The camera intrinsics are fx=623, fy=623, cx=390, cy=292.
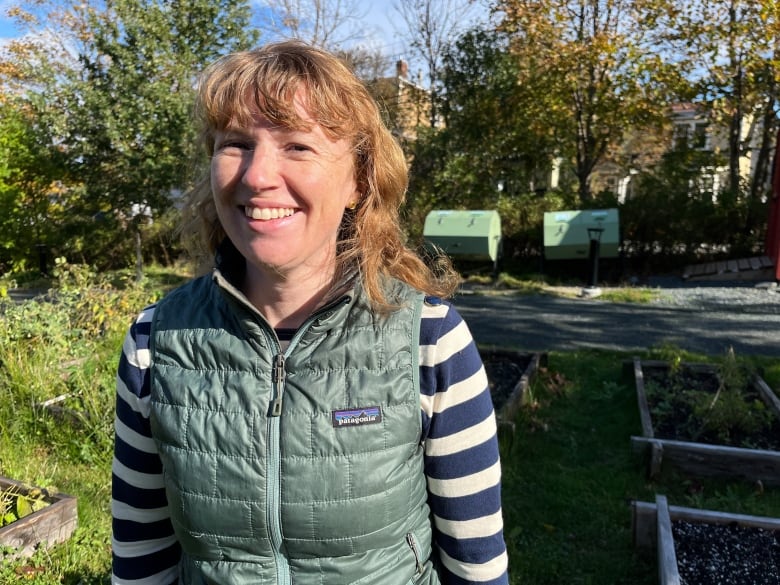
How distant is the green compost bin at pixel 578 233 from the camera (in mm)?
11891

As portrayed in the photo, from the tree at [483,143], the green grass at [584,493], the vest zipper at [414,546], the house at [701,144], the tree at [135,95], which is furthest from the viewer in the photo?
the tree at [483,143]

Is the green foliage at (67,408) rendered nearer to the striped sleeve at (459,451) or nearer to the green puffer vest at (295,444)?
the green puffer vest at (295,444)

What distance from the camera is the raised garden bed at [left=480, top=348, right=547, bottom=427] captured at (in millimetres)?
4902

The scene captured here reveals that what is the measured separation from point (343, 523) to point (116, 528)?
1.87ft

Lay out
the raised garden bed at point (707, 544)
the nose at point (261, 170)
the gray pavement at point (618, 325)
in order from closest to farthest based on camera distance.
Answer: the nose at point (261, 170) < the raised garden bed at point (707, 544) < the gray pavement at point (618, 325)

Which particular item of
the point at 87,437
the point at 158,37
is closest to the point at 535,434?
the point at 87,437

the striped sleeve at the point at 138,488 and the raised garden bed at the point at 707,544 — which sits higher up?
the striped sleeve at the point at 138,488

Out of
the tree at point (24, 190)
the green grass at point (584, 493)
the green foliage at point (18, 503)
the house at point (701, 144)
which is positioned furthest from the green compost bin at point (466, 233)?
the green foliage at point (18, 503)

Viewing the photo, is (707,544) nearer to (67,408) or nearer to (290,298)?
(290,298)

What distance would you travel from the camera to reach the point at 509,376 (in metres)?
→ 5.92

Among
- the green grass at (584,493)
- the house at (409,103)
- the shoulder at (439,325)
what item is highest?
the house at (409,103)

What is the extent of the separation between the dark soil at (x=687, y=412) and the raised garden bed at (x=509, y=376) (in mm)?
1008

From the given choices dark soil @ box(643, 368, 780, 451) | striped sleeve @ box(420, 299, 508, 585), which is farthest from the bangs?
dark soil @ box(643, 368, 780, 451)

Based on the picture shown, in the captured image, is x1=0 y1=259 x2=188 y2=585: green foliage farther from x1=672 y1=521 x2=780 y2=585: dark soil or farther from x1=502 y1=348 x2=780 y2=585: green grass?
x1=672 y1=521 x2=780 y2=585: dark soil
